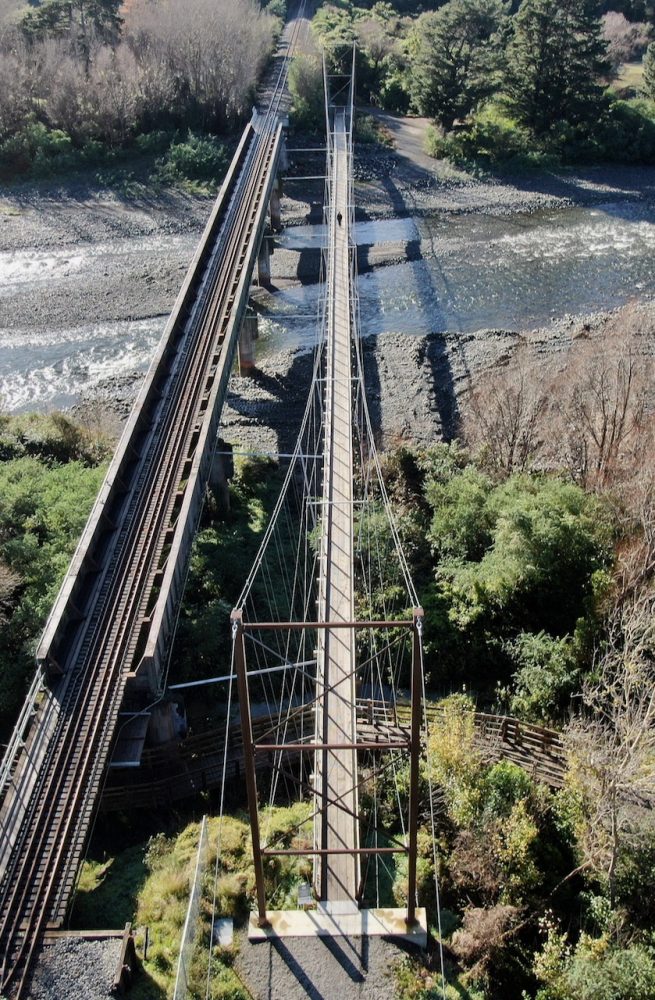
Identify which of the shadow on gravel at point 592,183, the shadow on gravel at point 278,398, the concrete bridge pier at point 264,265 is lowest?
the shadow on gravel at point 278,398

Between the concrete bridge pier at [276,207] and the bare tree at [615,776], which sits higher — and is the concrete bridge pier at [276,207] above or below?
above

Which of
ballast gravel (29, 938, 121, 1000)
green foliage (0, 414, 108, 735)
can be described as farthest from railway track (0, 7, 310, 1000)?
green foliage (0, 414, 108, 735)

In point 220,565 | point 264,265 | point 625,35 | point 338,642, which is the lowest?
point 220,565

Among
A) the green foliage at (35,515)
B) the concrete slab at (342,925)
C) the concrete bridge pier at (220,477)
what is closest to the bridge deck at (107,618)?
the concrete bridge pier at (220,477)

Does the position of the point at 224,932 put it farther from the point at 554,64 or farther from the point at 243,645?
the point at 554,64

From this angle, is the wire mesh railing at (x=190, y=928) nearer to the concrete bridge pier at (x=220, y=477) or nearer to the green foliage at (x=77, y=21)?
the concrete bridge pier at (x=220, y=477)

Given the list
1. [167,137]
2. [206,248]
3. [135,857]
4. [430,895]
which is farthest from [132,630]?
A: [167,137]

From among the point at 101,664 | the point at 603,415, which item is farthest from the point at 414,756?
the point at 603,415
